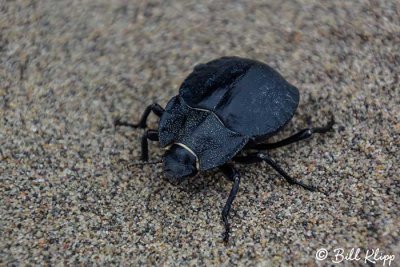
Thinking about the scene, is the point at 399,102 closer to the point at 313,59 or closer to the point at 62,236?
the point at 313,59

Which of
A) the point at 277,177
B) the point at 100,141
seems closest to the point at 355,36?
the point at 277,177

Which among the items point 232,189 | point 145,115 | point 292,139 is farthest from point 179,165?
point 292,139

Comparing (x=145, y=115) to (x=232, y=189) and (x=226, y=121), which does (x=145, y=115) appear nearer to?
(x=226, y=121)

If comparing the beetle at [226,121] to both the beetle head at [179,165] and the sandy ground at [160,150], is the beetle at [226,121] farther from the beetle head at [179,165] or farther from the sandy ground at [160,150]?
the sandy ground at [160,150]

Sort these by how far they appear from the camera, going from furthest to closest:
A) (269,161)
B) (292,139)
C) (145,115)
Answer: (145,115)
(292,139)
(269,161)

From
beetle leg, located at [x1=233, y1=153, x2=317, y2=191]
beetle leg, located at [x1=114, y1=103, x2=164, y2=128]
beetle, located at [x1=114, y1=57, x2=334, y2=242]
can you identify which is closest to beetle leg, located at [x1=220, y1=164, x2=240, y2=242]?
beetle, located at [x1=114, y1=57, x2=334, y2=242]

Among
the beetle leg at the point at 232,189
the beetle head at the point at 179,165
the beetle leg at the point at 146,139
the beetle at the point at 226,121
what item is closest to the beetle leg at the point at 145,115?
the beetle at the point at 226,121

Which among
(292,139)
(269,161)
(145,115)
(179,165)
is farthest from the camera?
(145,115)
